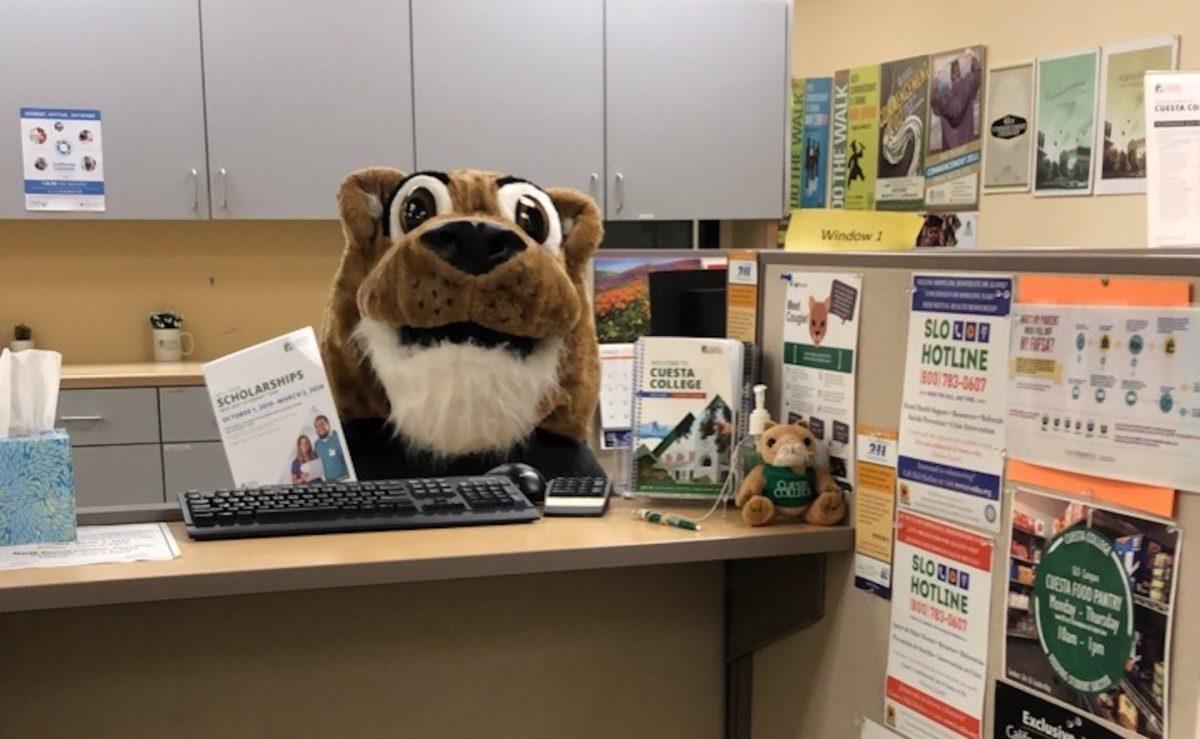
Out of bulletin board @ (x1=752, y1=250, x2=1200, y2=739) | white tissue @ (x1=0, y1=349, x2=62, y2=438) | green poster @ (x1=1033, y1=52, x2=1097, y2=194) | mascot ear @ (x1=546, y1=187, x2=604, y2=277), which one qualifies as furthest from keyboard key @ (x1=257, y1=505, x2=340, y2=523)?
green poster @ (x1=1033, y1=52, x2=1097, y2=194)

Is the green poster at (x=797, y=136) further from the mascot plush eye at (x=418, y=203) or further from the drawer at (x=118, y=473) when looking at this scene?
the mascot plush eye at (x=418, y=203)

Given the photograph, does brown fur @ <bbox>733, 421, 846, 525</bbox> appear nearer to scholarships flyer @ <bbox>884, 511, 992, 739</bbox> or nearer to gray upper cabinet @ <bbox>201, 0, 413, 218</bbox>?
scholarships flyer @ <bbox>884, 511, 992, 739</bbox>

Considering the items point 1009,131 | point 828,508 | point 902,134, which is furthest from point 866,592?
point 902,134

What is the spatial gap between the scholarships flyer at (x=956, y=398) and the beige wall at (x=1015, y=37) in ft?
7.57

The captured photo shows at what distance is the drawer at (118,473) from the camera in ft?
10.9

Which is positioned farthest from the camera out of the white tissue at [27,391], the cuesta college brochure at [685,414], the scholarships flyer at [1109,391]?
the cuesta college brochure at [685,414]

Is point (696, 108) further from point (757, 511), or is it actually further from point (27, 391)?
point (27, 391)

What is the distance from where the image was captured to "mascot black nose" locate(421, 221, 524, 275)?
1.62 metres

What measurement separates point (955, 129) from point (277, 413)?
3.06m

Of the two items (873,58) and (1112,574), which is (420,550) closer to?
(1112,574)

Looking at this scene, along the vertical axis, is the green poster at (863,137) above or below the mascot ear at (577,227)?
above

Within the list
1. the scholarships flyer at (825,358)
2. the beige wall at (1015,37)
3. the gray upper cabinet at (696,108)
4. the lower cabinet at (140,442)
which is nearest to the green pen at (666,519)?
the scholarships flyer at (825,358)

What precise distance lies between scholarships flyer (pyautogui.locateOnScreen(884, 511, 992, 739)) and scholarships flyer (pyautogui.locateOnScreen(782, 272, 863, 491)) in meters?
0.14

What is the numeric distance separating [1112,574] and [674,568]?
0.70 metres
